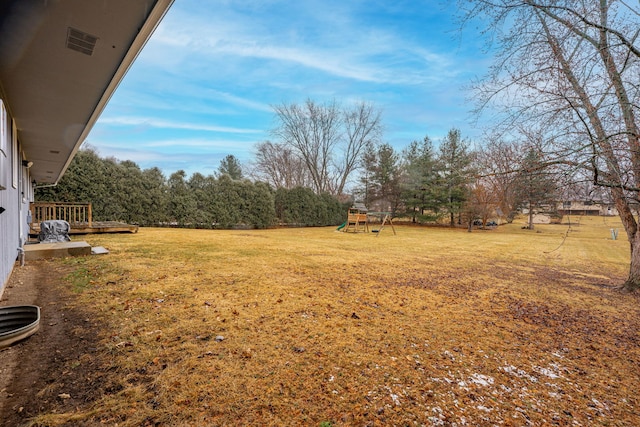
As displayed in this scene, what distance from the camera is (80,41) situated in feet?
7.31

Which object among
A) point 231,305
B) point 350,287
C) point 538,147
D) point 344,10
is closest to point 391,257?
point 350,287

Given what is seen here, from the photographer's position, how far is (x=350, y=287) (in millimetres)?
4305

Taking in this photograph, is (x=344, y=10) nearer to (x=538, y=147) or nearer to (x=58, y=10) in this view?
(x=538, y=147)

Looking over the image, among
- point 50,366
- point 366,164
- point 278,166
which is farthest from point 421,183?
point 50,366

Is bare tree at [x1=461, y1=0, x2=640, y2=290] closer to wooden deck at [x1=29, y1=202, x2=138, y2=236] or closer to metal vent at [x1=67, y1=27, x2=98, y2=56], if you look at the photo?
metal vent at [x1=67, y1=27, x2=98, y2=56]

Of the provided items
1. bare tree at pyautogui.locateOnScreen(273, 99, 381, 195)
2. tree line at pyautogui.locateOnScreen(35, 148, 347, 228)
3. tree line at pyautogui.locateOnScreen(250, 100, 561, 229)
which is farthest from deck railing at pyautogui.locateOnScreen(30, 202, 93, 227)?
bare tree at pyautogui.locateOnScreen(273, 99, 381, 195)

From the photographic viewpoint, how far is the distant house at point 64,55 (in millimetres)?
1881

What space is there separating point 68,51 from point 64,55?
0.13 meters

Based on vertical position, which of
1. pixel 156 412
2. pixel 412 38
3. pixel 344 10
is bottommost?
pixel 156 412

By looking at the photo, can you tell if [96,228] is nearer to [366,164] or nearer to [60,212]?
[60,212]

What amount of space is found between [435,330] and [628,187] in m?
3.11

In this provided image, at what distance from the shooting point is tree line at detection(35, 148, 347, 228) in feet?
35.3

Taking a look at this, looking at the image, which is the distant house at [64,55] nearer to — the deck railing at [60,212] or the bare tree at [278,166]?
the deck railing at [60,212]

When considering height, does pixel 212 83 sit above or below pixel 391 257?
above
